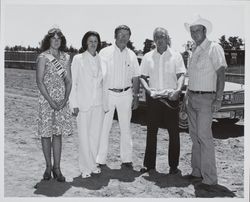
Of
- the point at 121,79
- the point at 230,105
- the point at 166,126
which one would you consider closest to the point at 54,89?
the point at 121,79

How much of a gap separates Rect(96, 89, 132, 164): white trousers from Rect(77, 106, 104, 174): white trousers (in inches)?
9.2

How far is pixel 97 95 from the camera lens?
4762mm

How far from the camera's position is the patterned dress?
4457 mm

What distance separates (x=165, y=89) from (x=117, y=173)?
120 centimetres

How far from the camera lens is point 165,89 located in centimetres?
482

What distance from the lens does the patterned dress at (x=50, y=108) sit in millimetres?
4457

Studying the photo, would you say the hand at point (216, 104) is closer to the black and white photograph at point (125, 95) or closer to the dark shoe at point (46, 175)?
the black and white photograph at point (125, 95)

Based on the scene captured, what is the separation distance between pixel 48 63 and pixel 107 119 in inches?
44.1

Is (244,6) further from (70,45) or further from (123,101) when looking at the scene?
(70,45)

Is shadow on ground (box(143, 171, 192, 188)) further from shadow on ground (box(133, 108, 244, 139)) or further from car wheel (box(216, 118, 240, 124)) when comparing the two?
car wheel (box(216, 118, 240, 124))

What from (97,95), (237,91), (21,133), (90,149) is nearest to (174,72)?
(97,95)

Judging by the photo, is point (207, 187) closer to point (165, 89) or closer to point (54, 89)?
point (165, 89)

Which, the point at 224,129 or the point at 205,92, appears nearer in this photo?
the point at 205,92

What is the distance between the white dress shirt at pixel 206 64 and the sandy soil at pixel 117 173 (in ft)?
3.75
